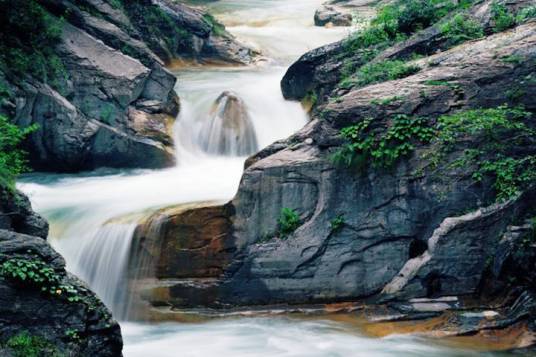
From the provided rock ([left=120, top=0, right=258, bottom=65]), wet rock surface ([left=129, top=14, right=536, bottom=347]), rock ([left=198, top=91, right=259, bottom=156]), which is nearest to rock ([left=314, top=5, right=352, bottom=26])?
rock ([left=120, top=0, right=258, bottom=65])

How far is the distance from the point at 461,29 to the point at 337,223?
4496 millimetres

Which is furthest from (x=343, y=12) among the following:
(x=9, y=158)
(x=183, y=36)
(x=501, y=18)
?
(x=9, y=158)

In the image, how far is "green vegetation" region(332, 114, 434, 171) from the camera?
971 centimetres

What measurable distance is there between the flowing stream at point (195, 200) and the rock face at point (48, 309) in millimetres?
1563

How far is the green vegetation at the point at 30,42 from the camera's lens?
45.4 feet

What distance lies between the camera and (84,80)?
1496 centimetres

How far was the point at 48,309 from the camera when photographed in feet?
22.3

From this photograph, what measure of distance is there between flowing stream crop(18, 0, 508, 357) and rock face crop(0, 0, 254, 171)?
39 cm

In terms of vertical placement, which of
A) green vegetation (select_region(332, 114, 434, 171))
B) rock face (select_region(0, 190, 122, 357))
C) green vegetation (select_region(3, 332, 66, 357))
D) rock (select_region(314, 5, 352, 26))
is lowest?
green vegetation (select_region(3, 332, 66, 357))

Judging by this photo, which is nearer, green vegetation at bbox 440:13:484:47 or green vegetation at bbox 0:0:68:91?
green vegetation at bbox 440:13:484:47

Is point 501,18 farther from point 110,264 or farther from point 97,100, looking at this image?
point 97,100

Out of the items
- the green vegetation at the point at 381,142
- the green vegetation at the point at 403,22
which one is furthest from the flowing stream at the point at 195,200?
the green vegetation at the point at 403,22

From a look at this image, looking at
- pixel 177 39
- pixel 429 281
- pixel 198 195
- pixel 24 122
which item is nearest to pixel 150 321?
pixel 198 195

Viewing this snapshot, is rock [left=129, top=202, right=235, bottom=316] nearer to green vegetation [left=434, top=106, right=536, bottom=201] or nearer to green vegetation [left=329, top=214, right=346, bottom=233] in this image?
green vegetation [left=329, top=214, right=346, bottom=233]
